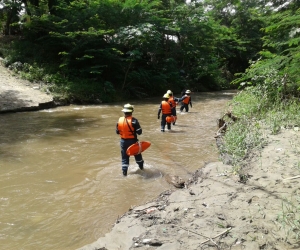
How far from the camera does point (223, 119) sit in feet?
35.9

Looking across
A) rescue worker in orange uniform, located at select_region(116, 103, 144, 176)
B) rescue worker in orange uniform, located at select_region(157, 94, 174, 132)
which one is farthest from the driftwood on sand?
rescue worker in orange uniform, located at select_region(157, 94, 174, 132)

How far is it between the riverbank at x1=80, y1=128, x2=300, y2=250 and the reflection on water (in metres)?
0.98

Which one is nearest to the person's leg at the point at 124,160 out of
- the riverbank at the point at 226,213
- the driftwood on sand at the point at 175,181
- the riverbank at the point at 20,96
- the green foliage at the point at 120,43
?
the driftwood on sand at the point at 175,181

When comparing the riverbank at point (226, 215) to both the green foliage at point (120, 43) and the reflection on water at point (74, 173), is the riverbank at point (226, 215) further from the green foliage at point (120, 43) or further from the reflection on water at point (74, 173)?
the green foliage at point (120, 43)

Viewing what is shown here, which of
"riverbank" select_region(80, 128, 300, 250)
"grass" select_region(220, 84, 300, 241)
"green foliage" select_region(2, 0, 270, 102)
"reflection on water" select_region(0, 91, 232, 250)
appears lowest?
"reflection on water" select_region(0, 91, 232, 250)

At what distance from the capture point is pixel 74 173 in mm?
7121

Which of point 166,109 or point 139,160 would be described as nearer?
point 139,160

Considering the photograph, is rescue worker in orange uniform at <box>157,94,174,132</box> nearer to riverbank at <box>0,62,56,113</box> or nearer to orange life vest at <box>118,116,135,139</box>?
orange life vest at <box>118,116,135,139</box>

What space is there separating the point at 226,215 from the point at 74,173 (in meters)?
4.32

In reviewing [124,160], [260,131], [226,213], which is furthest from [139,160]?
[226,213]

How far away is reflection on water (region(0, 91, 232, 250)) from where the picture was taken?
4727mm

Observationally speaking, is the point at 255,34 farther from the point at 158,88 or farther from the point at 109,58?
the point at 109,58

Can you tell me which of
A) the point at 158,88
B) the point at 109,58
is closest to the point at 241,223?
the point at 109,58

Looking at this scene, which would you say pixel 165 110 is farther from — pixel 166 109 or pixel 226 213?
pixel 226 213
